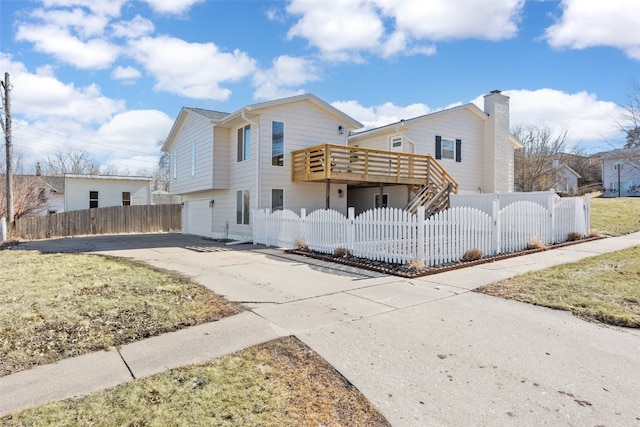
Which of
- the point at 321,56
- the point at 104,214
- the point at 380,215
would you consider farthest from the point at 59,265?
the point at 104,214

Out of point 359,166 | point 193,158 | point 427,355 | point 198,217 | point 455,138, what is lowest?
point 427,355

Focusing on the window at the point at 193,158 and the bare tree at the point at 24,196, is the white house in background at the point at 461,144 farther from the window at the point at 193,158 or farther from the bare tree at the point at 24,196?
the bare tree at the point at 24,196

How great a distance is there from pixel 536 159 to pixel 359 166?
2513 centimetres

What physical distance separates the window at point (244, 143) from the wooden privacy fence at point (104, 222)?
11467 mm

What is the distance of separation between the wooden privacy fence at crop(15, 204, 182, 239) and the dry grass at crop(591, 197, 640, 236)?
2423 cm

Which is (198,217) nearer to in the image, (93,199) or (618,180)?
(93,199)

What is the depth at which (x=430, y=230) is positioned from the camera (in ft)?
28.7

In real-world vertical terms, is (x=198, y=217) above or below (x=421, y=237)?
above

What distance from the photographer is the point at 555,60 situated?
1456 cm

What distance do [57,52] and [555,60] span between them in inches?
832

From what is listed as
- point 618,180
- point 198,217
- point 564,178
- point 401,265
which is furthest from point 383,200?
point 618,180

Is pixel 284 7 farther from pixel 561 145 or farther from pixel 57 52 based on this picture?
pixel 561 145

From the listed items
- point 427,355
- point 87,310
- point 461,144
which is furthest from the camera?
point 461,144

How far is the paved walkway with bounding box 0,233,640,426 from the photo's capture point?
290 cm
